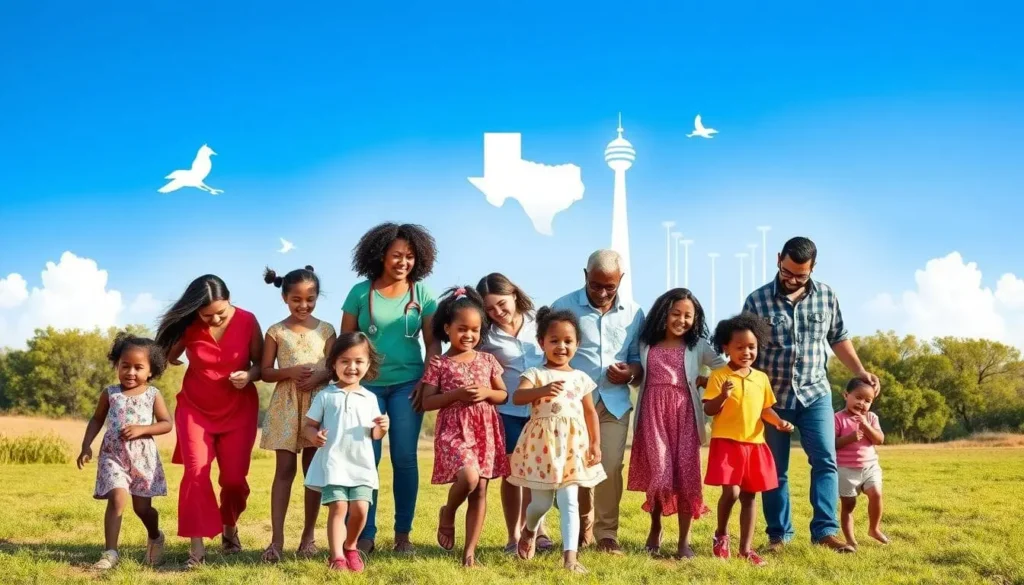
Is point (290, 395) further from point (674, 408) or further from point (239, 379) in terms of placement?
point (674, 408)

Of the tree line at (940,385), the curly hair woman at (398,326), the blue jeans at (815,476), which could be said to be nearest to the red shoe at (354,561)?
the curly hair woman at (398,326)

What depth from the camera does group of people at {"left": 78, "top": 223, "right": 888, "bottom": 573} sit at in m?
5.79

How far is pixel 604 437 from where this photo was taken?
20.8 ft

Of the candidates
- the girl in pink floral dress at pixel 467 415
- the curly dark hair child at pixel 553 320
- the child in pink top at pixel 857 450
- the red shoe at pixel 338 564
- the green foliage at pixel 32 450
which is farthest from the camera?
the green foliage at pixel 32 450

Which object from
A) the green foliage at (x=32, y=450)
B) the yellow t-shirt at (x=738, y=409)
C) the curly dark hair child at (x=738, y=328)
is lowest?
the green foliage at (x=32, y=450)

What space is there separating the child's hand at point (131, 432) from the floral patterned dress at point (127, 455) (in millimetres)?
56

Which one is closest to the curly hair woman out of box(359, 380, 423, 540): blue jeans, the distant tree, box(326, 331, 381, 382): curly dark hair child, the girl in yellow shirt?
box(359, 380, 423, 540): blue jeans

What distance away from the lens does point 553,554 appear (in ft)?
20.2

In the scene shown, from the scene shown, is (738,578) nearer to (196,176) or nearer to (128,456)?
(128,456)

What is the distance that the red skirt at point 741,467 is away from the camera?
6008 millimetres

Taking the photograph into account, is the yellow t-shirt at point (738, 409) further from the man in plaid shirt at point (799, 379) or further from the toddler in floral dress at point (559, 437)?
the toddler in floral dress at point (559, 437)

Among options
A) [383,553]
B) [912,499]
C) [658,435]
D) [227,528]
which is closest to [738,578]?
[658,435]

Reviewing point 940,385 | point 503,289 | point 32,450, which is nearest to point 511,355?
point 503,289

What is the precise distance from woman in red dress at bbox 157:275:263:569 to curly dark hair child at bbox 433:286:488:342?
4.13 ft
